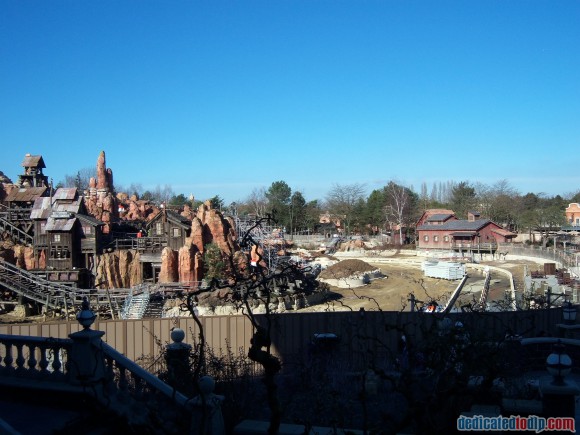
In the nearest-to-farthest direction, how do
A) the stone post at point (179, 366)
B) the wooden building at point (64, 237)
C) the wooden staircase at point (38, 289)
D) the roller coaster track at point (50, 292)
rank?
the stone post at point (179, 366) → the roller coaster track at point (50, 292) → the wooden staircase at point (38, 289) → the wooden building at point (64, 237)

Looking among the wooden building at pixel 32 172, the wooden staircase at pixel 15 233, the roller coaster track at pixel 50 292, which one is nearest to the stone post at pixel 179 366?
the roller coaster track at pixel 50 292

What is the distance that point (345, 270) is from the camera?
143 ft

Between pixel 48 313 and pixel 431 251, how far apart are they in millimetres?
40814

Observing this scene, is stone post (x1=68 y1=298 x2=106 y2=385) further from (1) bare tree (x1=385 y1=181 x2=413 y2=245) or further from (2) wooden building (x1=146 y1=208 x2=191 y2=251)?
A: (1) bare tree (x1=385 y1=181 x2=413 y2=245)

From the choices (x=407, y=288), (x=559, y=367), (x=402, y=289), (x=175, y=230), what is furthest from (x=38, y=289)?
(x=559, y=367)

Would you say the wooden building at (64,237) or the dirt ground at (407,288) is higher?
the wooden building at (64,237)

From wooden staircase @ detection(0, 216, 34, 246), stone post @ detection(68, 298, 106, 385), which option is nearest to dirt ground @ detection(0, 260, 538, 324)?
wooden staircase @ detection(0, 216, 34, 246)

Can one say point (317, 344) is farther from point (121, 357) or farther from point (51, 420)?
point (51, 420)

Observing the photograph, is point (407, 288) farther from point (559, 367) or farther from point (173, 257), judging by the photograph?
point (559, 367)

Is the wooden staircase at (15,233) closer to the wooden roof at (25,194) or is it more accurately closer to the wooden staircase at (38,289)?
the wooden roof at (25,194)

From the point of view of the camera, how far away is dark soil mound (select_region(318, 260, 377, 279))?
43.2m

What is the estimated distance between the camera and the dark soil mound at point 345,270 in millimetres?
43166

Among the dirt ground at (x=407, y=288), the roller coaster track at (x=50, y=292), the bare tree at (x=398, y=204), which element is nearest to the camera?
the roller coaster track at (x=50, y=292)

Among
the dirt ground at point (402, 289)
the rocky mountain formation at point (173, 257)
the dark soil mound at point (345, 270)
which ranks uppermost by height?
the rocky mountain formation at point (173, 257)
